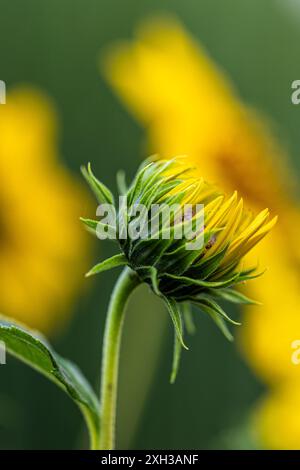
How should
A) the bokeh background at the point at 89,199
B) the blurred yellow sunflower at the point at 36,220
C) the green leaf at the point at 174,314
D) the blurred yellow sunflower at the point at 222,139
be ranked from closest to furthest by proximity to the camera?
the green leaf at the point at 174,314 < the blurred yellow sunflower at the point at 222,139 < the bokeh background at the point at 89,199 < the blurred yellow sunflower at the point at 36,220

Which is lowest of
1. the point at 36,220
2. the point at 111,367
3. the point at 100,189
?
the point at 111,367

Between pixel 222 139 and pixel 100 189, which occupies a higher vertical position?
pixel 222 139

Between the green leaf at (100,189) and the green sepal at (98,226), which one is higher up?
the green leaf at (100,189)

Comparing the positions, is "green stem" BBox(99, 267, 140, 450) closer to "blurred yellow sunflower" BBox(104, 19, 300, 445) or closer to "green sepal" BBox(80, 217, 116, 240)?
"green sepal" BBox(80, 217, 116, 240)

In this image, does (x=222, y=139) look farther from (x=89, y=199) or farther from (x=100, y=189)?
(x=100, y=189)

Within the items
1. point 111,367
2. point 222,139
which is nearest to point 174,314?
point 111,367

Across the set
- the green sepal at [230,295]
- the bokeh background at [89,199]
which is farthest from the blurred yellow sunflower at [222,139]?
the green sepal at [230,295]

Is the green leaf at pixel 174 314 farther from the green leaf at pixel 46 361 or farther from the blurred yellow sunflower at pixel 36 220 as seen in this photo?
the blurred yellow sunflower at pixel 36 220

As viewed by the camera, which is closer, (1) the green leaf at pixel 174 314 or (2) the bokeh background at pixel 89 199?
(1) the green leaf at pixel 174 314
